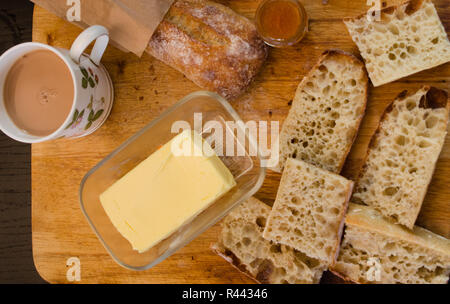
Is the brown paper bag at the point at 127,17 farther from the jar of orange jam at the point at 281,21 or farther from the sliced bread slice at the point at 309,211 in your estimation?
the sliced bread slice at the point at 309,211

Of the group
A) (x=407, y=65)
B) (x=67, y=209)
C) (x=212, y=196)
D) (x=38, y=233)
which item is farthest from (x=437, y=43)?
(x=38, y=233)

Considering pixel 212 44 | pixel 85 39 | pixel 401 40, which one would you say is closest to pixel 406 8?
pixel 401 40

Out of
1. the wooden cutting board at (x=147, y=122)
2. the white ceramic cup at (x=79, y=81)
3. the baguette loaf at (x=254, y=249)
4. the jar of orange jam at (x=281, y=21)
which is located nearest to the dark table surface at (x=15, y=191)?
the wooden cutting board at (x=147, y=122)

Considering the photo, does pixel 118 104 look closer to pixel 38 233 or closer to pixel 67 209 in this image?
pixel 67 209

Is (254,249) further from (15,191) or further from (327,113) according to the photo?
(15,191)

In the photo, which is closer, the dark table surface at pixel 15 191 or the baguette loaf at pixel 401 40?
the baguette loaf at pixel 401 40

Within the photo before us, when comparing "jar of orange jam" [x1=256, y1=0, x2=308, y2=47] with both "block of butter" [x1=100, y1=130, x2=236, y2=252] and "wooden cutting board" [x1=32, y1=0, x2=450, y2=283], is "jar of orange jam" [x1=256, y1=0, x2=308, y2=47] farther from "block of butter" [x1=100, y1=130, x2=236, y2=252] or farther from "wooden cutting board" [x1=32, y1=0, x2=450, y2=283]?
"block of butter" [x1=100, y1=130, x2=236, y2=252]
